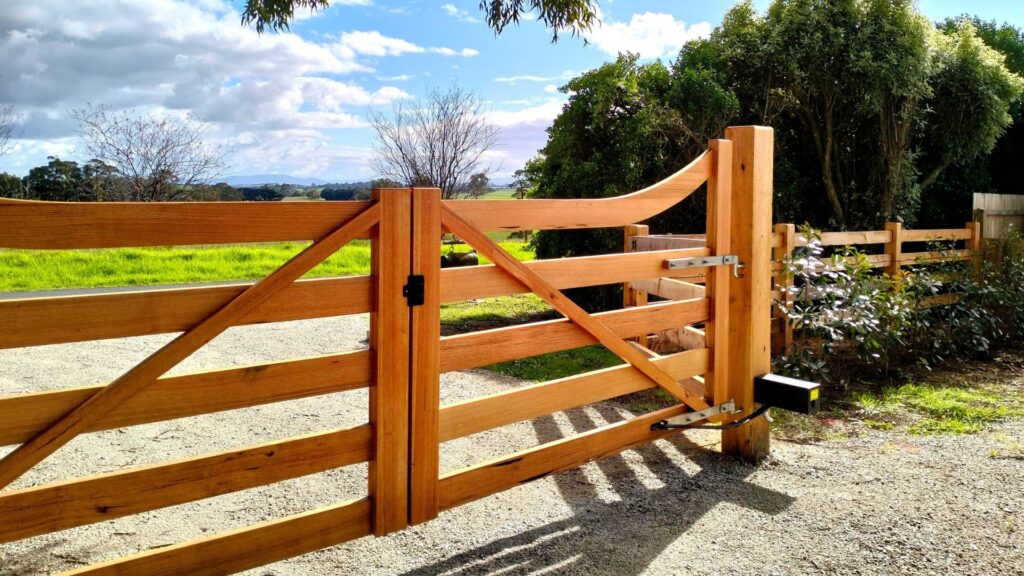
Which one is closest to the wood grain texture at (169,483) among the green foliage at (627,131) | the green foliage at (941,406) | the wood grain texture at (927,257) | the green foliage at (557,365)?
the green foliage at (557,365)

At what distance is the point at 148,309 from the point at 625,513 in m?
2.42

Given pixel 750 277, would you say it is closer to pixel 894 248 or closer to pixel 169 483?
pixel 169 483

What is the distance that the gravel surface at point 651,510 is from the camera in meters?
3.25

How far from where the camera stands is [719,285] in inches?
169

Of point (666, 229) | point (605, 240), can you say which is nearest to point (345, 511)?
point (605, 240)

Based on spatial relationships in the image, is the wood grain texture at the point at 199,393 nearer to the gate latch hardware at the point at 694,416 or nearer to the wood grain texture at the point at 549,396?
the wood grain texture at the point at 549,396

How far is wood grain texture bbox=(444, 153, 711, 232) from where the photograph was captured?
335 cm

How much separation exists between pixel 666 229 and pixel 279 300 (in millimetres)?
8354

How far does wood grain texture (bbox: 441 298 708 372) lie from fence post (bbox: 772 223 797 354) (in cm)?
298

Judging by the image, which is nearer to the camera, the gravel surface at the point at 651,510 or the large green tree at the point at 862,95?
the gravel surface at the point at 651,510

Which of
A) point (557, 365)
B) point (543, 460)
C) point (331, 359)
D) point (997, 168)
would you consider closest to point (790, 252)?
point (557, 365)

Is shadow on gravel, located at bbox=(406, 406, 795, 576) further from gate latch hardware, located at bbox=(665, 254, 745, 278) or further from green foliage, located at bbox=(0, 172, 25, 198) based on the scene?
green foliage, located at bbox=(0, 172, 25, 198)

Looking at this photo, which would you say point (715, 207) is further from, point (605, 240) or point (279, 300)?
point (605, 240)

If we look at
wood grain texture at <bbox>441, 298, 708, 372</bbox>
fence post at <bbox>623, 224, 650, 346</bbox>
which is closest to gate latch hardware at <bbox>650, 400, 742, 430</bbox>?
wood grain texture at <bbox>441, 298, 708, 372</bbox>
